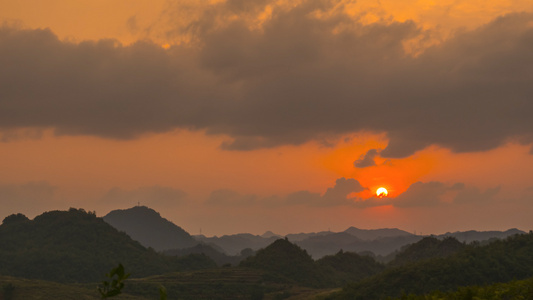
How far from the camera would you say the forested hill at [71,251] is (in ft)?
385

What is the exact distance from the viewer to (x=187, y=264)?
5330 inches

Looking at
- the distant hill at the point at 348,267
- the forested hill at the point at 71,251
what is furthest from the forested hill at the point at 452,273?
the forested hill at the point at 71,251

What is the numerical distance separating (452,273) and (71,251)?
9658 cm

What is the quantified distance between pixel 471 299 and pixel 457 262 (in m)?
58.1

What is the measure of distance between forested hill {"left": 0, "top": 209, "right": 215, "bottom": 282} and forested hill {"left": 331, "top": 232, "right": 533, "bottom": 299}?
66288mm

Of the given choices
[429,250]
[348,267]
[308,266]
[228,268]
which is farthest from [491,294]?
[348,267]

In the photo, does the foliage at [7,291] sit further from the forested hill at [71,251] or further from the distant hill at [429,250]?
the distant hill at [429,250]

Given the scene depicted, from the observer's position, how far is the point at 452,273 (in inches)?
2687

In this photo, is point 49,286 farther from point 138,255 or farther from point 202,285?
point 138,255

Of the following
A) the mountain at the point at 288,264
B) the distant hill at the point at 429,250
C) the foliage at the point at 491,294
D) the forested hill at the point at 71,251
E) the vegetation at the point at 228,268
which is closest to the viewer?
the foliage at the point at 491,294

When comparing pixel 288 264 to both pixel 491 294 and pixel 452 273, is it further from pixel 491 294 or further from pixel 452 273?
pixel 491 294

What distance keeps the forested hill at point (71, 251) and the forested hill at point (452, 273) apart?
66.3 metres

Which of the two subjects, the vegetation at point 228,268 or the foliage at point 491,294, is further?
the vegetation at point 228,268

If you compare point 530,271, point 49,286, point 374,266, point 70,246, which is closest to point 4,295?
point 49,286
